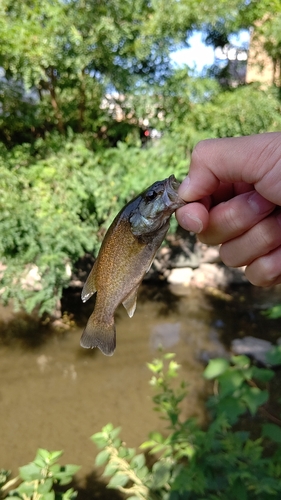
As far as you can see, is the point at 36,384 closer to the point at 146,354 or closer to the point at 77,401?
the point at 77,401

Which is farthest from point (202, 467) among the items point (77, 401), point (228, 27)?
point (228, 27)

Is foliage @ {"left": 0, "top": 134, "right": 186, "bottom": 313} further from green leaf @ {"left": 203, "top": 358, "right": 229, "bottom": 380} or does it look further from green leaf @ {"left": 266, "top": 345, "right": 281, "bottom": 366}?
green leaf @ {"left": 266, "top": 345, "right": 281, "bottom": 366}

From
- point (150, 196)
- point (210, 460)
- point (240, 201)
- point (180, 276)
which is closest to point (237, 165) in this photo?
point (240, 201)

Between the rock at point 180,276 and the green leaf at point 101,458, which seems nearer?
the green leaf at point 101,458

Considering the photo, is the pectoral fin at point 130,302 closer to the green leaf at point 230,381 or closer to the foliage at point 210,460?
the foliage at point 210,460

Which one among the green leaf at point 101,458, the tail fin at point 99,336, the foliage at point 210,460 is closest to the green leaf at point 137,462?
the foliage at point 210,460

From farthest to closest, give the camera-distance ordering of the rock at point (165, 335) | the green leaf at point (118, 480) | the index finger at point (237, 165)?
the rock at point (165, 335) < the green leaf at point (118, 480) < the index finger at point (237, 165)

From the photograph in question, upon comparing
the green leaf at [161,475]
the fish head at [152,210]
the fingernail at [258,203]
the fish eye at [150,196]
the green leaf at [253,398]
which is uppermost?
the fish eye at [150,196]
